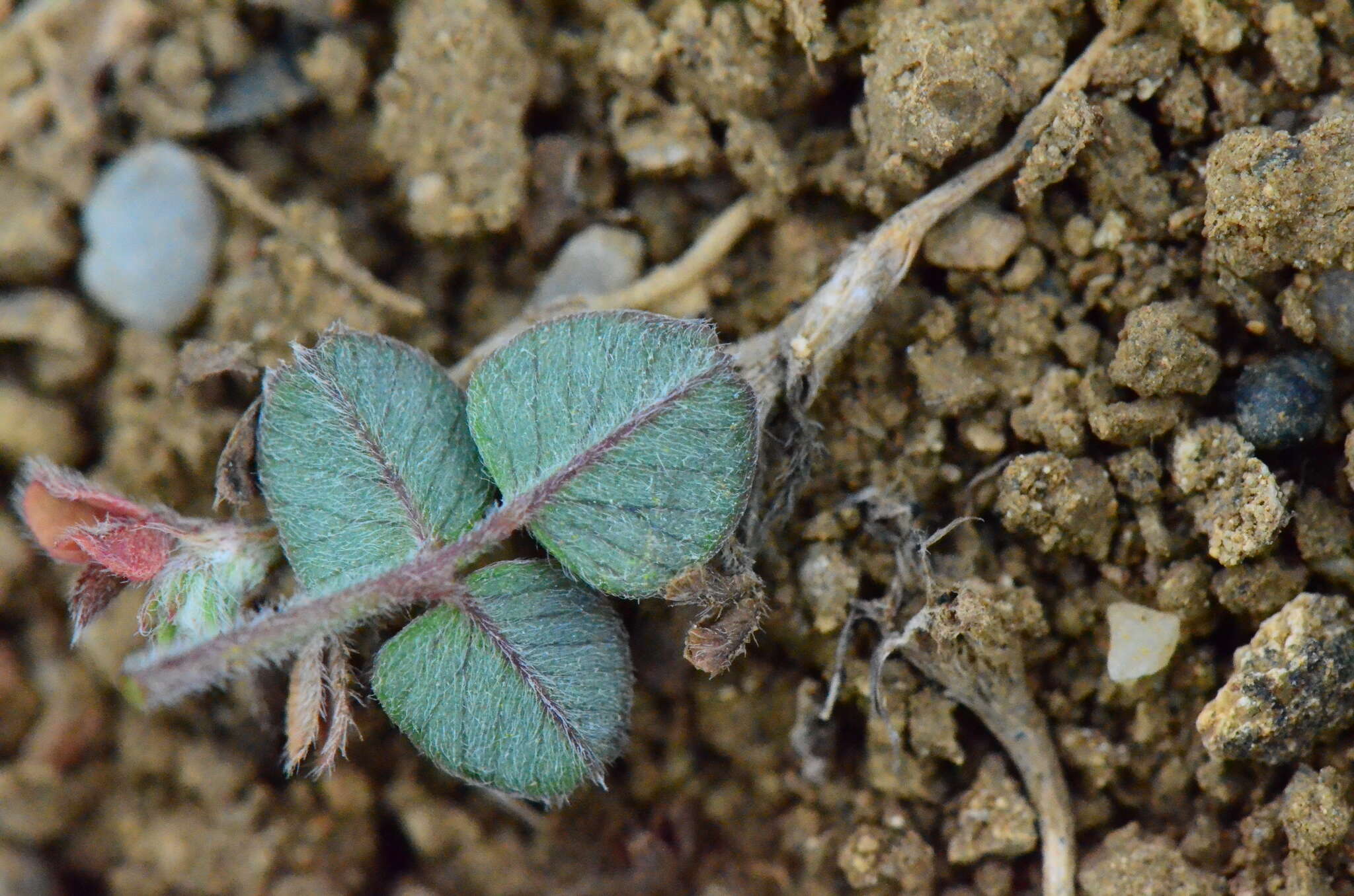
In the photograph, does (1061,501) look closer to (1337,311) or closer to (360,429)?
(1337,311)

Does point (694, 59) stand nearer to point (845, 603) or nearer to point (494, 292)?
point (494, 292)

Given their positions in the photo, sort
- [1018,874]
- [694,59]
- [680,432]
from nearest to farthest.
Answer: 1. [680,432]
2. [1018,874]
3. [694,59]

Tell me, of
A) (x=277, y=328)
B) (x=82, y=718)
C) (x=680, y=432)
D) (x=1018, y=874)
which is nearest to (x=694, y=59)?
(x=680, y=432)

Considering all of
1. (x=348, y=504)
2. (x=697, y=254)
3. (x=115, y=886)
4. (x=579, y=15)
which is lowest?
(x=115, y=886)

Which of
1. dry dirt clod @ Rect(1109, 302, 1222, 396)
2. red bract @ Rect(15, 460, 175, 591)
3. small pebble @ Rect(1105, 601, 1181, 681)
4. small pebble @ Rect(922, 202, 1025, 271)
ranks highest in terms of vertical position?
red bract @ Rect(15, 460, 175, 591)

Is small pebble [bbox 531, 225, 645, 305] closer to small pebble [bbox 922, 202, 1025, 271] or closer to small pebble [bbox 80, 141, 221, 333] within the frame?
small pebble [bbox 922, 202, 1025, 271]

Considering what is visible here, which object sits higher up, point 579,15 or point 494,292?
point 579,15

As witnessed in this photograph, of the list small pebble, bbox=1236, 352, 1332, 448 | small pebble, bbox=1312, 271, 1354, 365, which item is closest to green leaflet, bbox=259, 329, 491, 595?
small pebble, bbox=1236, 352, 1332, 448

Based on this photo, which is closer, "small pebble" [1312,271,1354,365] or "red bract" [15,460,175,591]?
"small pebble" [1312,271,1354,365]
